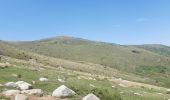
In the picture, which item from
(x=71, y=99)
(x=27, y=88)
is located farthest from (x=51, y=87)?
(x=71, y=99)

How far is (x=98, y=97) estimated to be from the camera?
33.3 metres

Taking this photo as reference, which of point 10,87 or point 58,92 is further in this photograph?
point 10,87

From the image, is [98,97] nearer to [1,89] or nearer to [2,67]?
[1,89]

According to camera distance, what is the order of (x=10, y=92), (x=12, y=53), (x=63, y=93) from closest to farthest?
(x=10, y=92) → (x=63, y=93) → (x=12, y=53)

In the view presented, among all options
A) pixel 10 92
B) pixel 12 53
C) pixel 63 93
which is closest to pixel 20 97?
pixel 10 92

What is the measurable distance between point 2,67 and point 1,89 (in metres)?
26.1

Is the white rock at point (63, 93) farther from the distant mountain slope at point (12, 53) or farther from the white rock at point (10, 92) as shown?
the distant mountain slope at point (12, 53)

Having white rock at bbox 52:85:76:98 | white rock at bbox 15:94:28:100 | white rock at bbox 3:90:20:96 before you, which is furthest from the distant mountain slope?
white rock at bbox 15:94:28:100

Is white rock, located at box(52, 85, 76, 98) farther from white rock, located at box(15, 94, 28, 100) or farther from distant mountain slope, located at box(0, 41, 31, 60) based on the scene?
distant mountain slope, located at box(0, 41, 31, 60)

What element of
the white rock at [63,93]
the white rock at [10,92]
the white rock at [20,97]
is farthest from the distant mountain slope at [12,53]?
the white rock at [20,97]

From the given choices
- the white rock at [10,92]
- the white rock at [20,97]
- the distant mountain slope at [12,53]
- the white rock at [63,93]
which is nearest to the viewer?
the white rock at [20,97]

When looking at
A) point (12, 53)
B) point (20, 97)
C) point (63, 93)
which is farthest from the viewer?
point (12, 53)

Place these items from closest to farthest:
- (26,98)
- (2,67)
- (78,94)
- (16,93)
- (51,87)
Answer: (26,98) < (16,93) < (78,94) < (51,87) < (2,67)

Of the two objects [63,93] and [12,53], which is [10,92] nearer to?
[63,93]
